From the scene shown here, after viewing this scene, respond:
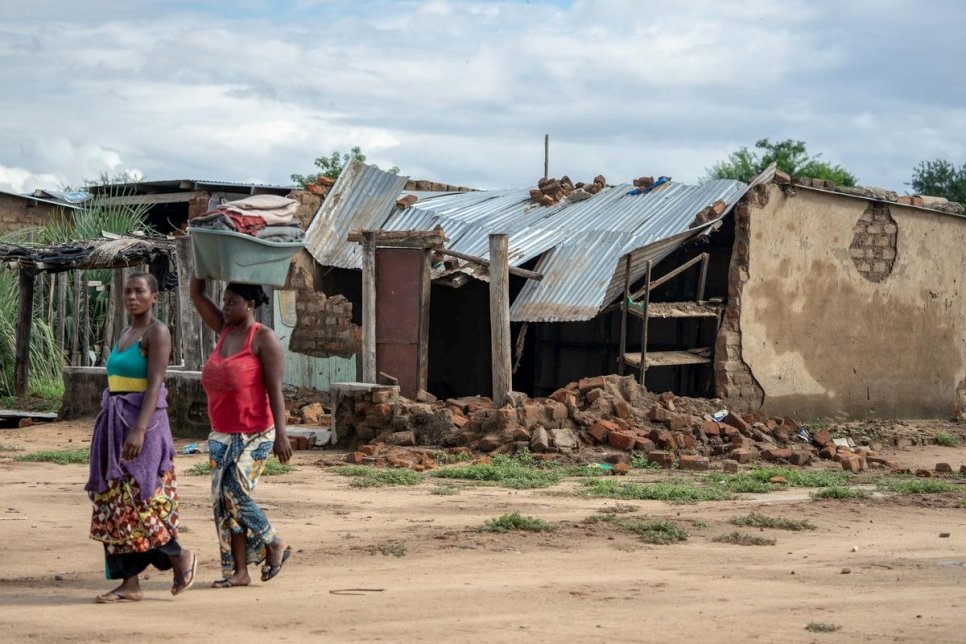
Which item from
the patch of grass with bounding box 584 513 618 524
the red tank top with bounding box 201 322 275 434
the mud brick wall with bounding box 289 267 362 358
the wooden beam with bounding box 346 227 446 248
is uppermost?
the wooden beam with bounding box 346 227 446 248

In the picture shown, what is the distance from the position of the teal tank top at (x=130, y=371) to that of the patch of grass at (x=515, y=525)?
2626 millimetres

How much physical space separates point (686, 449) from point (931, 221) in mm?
6279

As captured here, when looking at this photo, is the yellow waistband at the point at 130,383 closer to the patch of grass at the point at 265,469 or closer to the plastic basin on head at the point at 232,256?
the plastic basin on head at the point at 232,256

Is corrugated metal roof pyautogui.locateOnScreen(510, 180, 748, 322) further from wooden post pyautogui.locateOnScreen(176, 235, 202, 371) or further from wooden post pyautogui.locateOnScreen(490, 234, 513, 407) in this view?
wooden post pyautogui.locateOnScreen(176, 235, 202, 371)

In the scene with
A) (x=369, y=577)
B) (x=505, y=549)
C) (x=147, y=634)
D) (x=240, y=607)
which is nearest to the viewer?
(x=147, y=634)

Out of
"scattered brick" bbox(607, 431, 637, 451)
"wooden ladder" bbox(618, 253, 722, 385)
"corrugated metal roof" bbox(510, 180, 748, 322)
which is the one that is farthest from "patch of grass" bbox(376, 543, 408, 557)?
"wooden ladder" bbox(618, 253, 722, 385)

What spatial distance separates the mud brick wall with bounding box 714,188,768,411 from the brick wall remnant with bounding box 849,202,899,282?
1813 millimetres

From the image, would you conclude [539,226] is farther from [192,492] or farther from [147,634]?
[147,634]

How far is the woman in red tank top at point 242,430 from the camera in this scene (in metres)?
5.66

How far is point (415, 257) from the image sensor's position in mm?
13117

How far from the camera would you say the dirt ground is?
4992 millimetres

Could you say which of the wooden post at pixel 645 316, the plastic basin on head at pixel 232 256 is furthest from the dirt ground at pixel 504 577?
the wooden post at pixel 645 316

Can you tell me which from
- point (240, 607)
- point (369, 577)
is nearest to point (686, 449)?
point (369, 577)

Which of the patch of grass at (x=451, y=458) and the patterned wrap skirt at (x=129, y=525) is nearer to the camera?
the patterned wrap skirt at (x=129, y=525)
